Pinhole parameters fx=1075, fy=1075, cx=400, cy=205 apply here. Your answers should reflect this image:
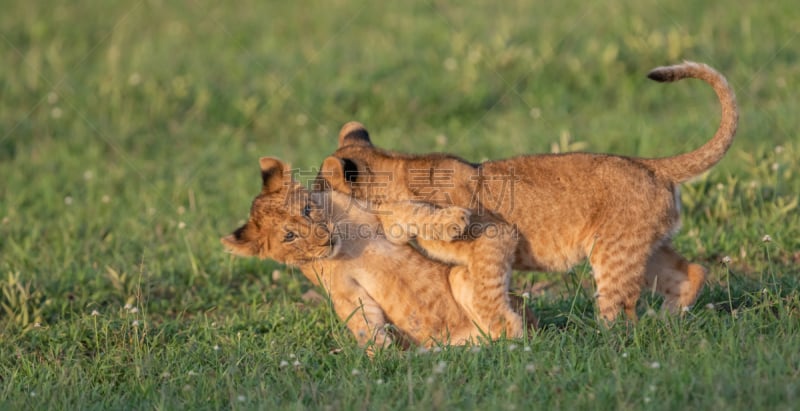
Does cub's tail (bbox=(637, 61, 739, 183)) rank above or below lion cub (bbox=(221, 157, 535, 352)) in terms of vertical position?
above

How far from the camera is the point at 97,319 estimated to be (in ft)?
22.3

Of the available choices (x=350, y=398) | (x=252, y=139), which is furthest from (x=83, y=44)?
(x=350, y=398)

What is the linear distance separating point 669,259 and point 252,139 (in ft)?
19.8

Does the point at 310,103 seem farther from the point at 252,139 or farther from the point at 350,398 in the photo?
the point at 350,398

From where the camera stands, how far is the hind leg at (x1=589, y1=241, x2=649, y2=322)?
6148 mm

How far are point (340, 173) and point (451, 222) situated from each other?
2.56 ft

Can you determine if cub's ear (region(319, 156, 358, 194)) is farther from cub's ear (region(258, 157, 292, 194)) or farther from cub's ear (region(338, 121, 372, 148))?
cub's ear (region(338, 121, 372, 148))

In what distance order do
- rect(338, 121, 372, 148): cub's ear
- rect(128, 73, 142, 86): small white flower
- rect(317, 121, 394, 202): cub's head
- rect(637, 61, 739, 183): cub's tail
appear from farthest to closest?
1. rect(128, 73, 142, 86): small white flower
2. rect(338, 121, 372, 148): cub's ear
3. rect(317, 121, 394, 202): cub's head
4. rect(637, 61, 739, 183): cub's tail

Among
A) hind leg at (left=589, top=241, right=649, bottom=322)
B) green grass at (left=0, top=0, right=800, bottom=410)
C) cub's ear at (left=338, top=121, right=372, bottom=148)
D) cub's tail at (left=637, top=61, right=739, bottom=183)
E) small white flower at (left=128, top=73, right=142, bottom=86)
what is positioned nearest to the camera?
green grass at (left=0, top=0, right=800, bottom=410)

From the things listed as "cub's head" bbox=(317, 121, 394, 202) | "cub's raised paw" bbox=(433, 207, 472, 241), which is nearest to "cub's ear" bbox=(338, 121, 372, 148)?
"cub's head" bbox=(317, 121, 394, 202)

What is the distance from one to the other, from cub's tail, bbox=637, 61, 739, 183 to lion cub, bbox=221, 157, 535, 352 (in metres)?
1.25

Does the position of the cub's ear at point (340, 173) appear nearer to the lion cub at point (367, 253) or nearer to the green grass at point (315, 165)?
the lion cub at point (367, 253)

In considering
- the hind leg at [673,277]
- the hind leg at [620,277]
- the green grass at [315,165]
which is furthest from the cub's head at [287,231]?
the hind leg at [673,277]

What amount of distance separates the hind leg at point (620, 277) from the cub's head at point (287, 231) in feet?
5.12
